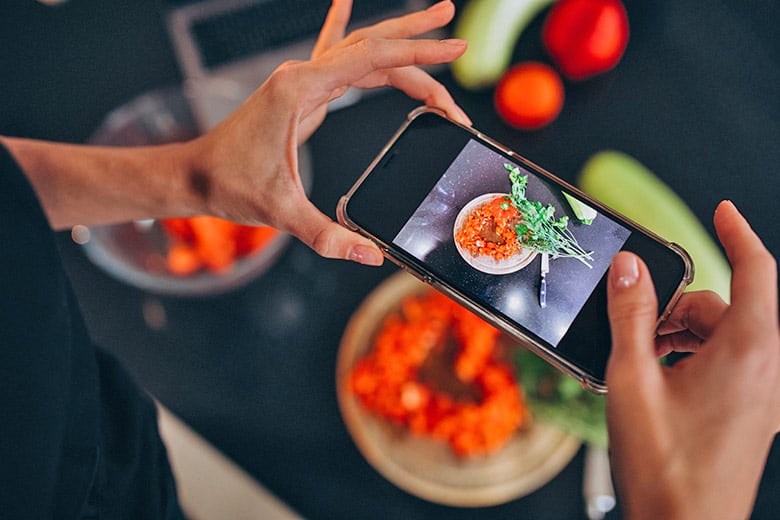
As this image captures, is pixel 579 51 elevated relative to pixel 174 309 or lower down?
elevated

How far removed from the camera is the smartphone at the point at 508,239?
0.57 m

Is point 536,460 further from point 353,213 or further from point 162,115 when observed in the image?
point 162,115

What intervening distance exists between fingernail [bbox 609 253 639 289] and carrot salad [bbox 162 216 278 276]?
0.60m

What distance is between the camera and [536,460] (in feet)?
3.01

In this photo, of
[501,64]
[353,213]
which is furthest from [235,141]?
[501,64]

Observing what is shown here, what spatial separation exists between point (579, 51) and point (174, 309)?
77cm

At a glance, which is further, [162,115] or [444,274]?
[162,115]

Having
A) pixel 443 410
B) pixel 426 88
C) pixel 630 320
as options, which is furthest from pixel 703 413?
pixel 443 410

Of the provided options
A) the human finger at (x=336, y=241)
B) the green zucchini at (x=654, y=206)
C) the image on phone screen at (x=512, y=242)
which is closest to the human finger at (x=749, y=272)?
the image on phone screen at (x=512, y=242)

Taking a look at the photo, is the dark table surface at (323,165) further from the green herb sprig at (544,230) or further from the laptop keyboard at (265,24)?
the green herb sprig at (544,230)

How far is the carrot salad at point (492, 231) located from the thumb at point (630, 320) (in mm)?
124

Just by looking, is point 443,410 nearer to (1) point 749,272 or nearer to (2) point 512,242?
(2) point 512,242

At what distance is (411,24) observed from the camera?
0.66m

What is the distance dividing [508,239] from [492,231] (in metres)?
0.02
